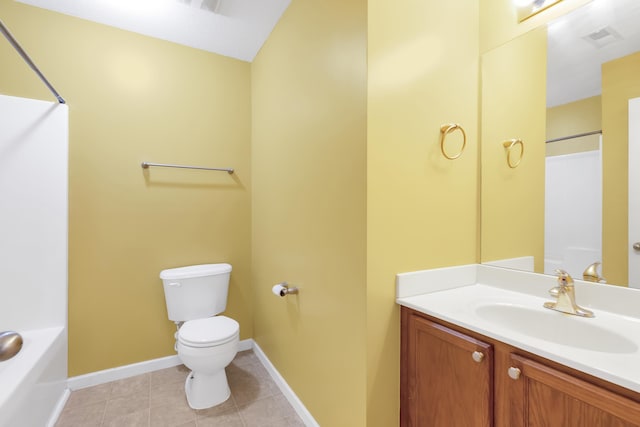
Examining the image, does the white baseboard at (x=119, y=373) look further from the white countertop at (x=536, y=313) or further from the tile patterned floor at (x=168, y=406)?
the white countertop at (x=536, y=313)

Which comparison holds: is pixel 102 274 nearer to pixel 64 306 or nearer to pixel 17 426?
pixel 64 306

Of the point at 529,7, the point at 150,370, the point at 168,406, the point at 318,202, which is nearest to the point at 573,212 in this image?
the point at 529,7

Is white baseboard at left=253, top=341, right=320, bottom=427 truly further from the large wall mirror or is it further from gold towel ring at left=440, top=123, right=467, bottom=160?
gold towel ring at left=440, top=123, right=467, bottom=160

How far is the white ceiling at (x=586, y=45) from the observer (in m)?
1.05

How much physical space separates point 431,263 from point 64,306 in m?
2.28

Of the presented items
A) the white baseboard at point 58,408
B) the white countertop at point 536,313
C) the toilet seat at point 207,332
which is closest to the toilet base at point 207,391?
the toilet seat at point 207,332

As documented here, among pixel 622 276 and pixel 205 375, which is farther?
pixel 205 375

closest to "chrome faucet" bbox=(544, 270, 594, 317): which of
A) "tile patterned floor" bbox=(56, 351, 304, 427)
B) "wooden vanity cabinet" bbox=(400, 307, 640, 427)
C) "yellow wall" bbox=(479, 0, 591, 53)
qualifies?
"wooden vanity cabinet" bbox=(400, 307, 640, 427)

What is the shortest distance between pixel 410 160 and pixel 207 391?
1830 mm

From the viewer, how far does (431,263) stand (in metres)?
1.34

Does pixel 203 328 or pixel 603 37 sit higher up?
pixel 603 37

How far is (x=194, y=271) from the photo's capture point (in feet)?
6.84

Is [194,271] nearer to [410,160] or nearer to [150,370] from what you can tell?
[150,370]

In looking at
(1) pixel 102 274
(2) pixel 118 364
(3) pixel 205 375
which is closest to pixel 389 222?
(3) pixel 205 375
